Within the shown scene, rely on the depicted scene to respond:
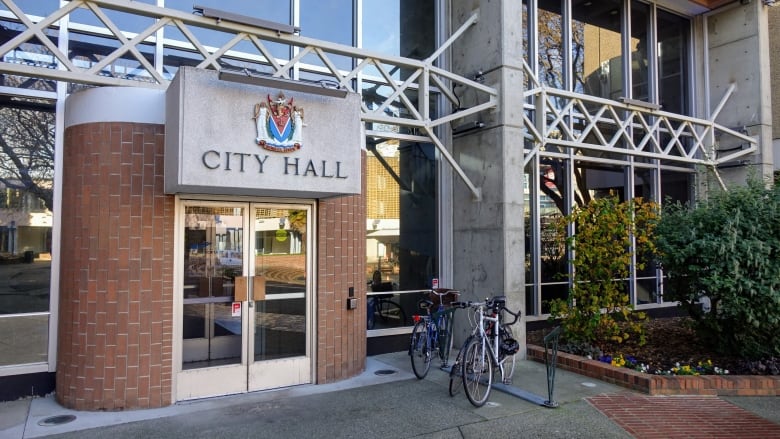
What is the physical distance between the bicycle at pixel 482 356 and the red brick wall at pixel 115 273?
3212 millimetres

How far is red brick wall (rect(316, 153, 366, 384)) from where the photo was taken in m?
6.73

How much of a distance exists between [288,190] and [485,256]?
3.82 meters

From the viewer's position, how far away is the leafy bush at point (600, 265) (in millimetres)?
7914

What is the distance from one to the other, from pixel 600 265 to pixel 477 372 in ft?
9.92

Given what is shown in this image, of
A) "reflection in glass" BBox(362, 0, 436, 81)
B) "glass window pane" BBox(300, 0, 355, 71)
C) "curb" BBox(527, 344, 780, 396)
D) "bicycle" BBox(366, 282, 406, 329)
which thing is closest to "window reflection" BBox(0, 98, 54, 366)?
"glass window pane" BBox(300, 0, 355, 71)

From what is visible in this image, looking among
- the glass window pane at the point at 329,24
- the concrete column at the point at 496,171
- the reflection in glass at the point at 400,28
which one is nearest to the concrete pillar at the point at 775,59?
the concrete column at the point at 496,171

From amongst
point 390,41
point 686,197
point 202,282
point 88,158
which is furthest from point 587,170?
point 88,158

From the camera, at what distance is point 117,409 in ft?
18.5

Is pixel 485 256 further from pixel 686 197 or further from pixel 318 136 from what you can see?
pixel 686 197

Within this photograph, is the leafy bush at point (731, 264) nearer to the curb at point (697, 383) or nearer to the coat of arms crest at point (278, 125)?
the curb at point (697, 383)

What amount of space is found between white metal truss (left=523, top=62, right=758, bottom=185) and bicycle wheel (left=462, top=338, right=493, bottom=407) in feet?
12.4

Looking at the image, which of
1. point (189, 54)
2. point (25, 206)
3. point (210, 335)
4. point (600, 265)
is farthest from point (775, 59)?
point (25, 206)

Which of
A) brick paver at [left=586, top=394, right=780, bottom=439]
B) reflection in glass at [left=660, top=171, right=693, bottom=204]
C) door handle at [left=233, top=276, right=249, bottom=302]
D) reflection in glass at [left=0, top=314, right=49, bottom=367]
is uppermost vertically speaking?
reflection in glass at [left=660, top=171, right=693, bottom=204]

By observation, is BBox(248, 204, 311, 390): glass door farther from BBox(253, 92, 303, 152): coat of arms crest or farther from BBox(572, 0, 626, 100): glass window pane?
BBox(572, 0, 626, 100): glass window pane
